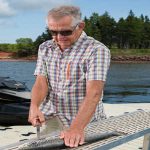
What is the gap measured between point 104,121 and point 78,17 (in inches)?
32.4

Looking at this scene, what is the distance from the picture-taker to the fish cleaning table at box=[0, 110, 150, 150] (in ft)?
→ 7.78

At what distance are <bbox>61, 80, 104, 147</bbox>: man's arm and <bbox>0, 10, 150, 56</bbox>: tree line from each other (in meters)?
91.0

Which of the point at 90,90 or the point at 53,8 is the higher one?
the point at 53,8

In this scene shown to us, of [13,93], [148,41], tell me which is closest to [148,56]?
[148,41]

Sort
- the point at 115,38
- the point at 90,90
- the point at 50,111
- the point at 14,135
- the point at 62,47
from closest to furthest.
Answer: the point at 90,90, the point at 62,47, the point at 50,111, the point at 14,135, the point at 115,38

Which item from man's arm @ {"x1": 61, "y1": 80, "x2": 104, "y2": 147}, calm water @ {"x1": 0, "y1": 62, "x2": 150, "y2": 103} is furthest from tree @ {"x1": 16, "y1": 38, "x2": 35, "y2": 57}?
man's arm @ {"x1": 61, "y1": 80, "x2": 104, "y2": 147}

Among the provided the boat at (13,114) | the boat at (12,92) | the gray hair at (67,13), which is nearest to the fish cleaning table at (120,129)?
the gray hair at (67,13)

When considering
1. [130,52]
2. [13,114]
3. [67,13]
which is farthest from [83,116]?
[130,52]

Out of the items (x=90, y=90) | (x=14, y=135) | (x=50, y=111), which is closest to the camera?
(x=90, y=90)

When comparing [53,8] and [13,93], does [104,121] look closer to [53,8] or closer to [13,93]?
[53,8]

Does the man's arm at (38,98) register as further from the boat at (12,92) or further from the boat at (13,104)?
the boat at (12,92)

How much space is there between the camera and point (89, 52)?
253cm

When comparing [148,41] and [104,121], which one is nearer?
[104,121]

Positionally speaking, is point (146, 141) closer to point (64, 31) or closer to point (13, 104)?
point (64, 31)
